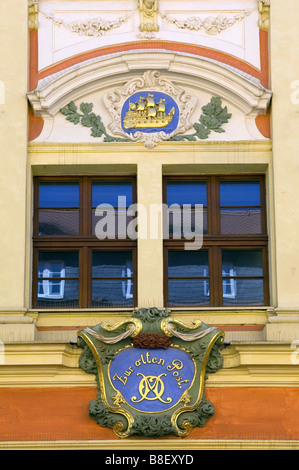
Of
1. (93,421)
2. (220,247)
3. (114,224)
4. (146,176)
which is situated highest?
(146,176)

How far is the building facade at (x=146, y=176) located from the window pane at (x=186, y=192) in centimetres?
2

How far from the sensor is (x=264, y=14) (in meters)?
14.4

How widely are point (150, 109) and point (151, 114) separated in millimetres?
70

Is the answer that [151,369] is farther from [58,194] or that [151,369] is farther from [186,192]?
[58,194]

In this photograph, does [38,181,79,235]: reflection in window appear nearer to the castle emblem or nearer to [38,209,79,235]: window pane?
[38,209,79,235]: window pane

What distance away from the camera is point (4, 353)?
42.8 ft

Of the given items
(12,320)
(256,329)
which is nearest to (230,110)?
(256,329)

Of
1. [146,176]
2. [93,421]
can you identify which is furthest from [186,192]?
[93,421]

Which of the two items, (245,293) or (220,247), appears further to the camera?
(220,247)

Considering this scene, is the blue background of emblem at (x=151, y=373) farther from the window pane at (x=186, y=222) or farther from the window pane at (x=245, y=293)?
the window pane at (x=186, y=222)

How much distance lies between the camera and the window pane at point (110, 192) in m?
14.2

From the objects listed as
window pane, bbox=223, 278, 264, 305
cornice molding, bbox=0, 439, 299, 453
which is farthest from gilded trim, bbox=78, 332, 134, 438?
window pane, bbox=223, 278, 264, 305

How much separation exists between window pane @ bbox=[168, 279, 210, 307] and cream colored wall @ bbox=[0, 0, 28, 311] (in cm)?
182

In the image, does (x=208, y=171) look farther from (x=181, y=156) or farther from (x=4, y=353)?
(x=4, y=353)
